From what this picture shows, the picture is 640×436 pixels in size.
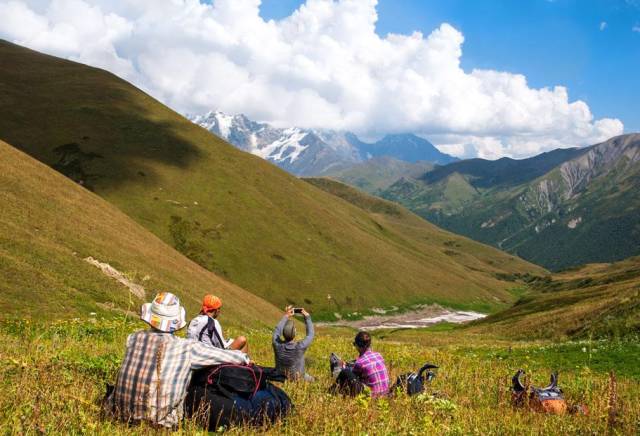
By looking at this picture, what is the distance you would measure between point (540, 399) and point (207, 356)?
7.58 m

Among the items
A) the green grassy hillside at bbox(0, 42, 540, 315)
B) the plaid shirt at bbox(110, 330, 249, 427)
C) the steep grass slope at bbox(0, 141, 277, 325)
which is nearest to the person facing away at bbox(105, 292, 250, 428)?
the plaid shirt at bbox(110, 330, 249, 427)

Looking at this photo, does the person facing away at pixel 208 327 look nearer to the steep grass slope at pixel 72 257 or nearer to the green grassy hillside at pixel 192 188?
the steep grass slope at pixel 72 257

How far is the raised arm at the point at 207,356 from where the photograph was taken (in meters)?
8.57

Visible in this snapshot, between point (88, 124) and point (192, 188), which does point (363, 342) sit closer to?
point (192, 188)

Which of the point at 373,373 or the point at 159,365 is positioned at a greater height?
the point at 159,365

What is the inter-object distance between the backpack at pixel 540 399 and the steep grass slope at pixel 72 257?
14.9 meters

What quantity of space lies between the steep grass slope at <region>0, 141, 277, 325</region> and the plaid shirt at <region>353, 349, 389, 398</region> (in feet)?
38.1

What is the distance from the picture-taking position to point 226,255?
104m

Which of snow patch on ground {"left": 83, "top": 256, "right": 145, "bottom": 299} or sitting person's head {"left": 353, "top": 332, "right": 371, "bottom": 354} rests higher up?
sitting person's head {"left": 353, "top": 332, "right": 371, "bottom": 354}

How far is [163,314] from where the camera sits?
8359mm

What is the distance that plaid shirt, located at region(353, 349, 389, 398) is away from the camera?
11.8 meters

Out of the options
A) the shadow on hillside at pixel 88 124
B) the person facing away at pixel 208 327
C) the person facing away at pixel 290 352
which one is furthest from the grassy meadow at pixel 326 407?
the shadow on hillside at pixel 88 124

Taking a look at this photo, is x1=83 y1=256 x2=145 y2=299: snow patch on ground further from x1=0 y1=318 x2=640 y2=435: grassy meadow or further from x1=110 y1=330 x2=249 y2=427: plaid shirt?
x1=110 y1=330 x2=249 y2=427: plaid shirt

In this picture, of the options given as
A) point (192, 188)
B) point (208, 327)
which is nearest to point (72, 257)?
point (208, 327)
